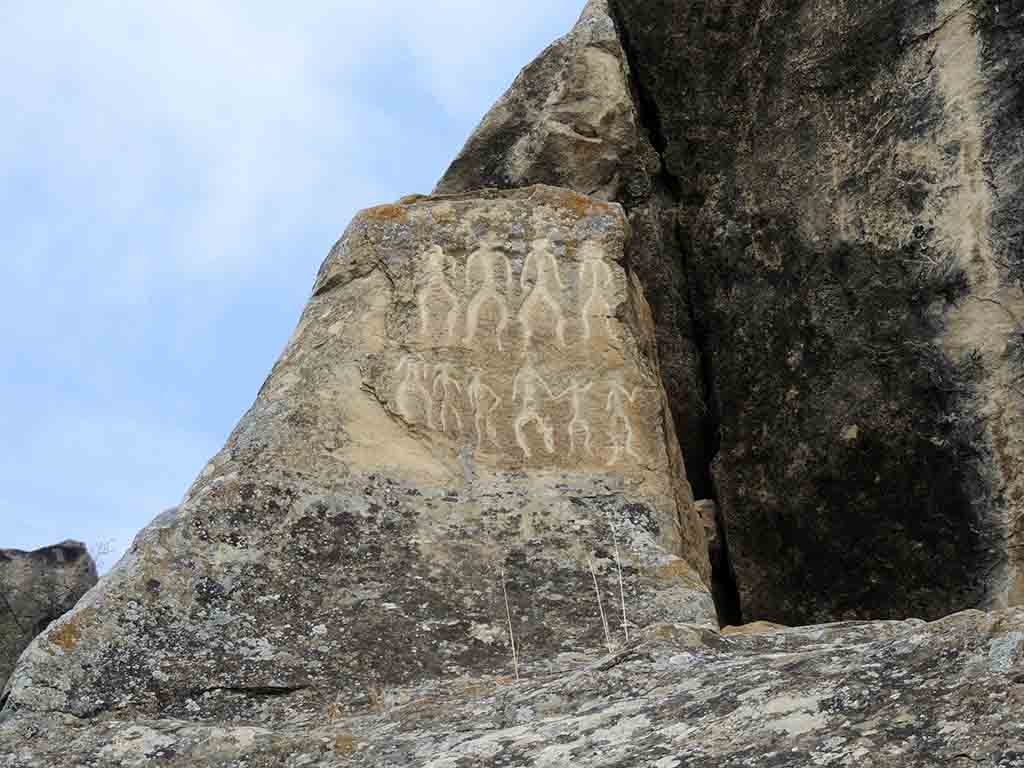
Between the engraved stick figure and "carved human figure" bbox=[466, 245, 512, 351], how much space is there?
19cm

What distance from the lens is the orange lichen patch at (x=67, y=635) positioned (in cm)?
567

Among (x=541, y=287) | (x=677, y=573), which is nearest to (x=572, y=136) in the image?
(x=541, y=287)

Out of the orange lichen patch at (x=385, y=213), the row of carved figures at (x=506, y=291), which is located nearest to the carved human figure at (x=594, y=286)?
the row of carved figures at (x=506, y=291)

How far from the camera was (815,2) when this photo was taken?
27.4ft

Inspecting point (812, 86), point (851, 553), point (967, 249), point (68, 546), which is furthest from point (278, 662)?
point (68, 546)

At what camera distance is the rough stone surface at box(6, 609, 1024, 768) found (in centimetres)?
349

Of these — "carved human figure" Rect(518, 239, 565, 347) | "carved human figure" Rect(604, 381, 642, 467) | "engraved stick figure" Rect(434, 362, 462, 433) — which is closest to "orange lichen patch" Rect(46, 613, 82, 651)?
"engraved stick figure" Rect(434, 362, 462, 433)

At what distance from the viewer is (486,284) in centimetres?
744

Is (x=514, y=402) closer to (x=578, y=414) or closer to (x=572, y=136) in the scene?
(x=578, y=414)

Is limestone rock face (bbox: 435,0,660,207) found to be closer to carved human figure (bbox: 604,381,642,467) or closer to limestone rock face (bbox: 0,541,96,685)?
carved human figure (bbox: 604,381,642,467)

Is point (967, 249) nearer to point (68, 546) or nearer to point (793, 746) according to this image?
point (793, 746)

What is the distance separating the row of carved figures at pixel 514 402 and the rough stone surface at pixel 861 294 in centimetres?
127

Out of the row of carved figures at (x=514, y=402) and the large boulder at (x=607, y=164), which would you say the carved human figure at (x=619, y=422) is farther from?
the large boulder at (x=607, y=164)

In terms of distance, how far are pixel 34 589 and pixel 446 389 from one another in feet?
15.6
